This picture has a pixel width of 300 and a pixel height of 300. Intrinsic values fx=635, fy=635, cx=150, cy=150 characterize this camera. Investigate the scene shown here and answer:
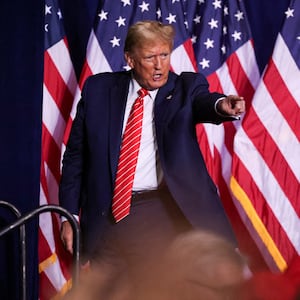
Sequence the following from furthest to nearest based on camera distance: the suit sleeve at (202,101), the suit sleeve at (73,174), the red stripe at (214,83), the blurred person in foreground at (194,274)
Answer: the red stripe at (214,83) < the suit sleeve at (73,174) < the suit sleeve at (202,101) < the blurred person in foreground at (194,274)

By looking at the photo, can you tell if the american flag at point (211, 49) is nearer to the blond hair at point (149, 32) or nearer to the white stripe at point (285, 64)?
the white stripe at point (285, 64)

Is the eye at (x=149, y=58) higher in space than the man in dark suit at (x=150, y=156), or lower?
higher

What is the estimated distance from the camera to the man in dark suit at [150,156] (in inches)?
73.9

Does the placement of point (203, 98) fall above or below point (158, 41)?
below

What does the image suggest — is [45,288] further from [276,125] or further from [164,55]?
[164,55]

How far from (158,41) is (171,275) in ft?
2.87

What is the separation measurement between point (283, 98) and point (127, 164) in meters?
1.04

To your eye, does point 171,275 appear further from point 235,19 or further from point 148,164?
point 235,19

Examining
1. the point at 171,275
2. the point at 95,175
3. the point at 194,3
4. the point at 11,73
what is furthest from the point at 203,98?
the point at 11,73

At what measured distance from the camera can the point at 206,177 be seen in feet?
6.28

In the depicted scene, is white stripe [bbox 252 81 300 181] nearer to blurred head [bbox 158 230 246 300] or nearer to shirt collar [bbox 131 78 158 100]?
shirt collar [bbox 131 78 158 100]

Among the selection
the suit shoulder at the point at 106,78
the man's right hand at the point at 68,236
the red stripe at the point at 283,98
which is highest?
the suit shoulder at the point at 106,78

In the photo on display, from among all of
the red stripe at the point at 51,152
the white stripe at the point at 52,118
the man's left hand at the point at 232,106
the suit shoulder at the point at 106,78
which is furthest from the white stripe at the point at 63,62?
the man's left hand at the point at 232,106

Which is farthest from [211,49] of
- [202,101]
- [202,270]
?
[202,270]
